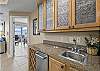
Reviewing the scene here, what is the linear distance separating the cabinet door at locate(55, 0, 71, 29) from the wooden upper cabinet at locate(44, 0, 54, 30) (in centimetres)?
23

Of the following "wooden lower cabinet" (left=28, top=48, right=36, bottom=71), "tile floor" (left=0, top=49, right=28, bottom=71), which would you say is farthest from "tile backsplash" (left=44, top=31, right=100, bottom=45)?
"tile floor" (left=0, top=49, right=28, bottom=71)

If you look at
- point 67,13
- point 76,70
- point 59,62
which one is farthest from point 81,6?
point 76,70

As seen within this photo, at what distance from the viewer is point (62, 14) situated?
3.10 m

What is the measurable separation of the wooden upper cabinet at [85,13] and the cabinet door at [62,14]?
20cm

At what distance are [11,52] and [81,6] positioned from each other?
5.83m

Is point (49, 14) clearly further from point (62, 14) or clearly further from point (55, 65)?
point (55, 65)

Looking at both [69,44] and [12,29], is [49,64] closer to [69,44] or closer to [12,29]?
[69,44]

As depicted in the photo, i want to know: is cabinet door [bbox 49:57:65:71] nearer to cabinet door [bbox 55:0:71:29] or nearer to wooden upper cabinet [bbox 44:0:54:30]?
cabinet door [bbox 55:0:71:29]

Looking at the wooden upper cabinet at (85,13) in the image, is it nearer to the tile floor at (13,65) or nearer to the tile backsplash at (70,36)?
the tile backsplash at (70,36)

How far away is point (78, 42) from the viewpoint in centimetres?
310

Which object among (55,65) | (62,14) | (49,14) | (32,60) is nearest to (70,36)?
(62,14)

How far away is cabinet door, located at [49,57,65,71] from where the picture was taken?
2.08m

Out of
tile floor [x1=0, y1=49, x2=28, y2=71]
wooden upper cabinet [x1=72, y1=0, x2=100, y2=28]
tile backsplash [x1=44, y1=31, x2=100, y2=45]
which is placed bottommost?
tile floor [x1=0, y1=49, x2=28, y2=71]

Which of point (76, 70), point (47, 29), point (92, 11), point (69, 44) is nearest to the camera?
point (76, 70)
